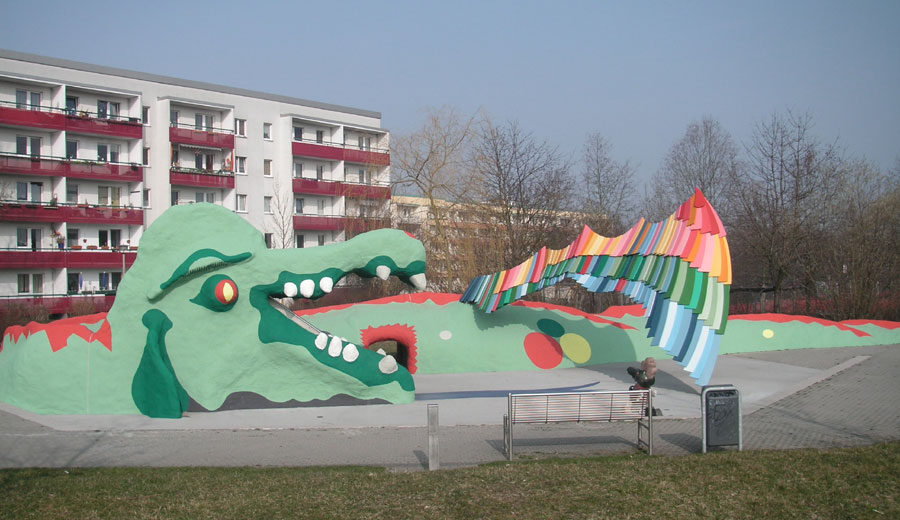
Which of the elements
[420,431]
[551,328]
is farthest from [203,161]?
[420,431]

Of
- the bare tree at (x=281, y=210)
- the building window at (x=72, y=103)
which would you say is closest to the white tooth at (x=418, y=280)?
the bare tree at (x=281, y=210)

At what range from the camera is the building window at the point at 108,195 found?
121 feet

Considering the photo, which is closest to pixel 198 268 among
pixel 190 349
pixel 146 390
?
pixel 190 349

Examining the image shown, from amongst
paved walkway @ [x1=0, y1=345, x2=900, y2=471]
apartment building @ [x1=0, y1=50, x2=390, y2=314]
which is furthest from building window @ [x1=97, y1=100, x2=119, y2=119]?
paved walkway @ [x1=0, y1=345, x2=900, y2=471]

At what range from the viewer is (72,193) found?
36.2m

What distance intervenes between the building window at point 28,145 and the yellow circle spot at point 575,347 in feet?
87.1

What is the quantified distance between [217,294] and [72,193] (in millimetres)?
26474

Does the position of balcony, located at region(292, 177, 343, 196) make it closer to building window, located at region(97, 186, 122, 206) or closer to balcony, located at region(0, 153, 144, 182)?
balcony, located at region(0, 153, 144, 182)

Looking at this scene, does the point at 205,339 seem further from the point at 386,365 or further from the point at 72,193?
the point at 72,193

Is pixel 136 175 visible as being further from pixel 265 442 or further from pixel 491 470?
pixel 491 470

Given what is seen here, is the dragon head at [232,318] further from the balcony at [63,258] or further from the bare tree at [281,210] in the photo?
the bare tree at [281,210]

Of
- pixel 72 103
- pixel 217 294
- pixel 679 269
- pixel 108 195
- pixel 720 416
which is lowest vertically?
pixel 720 416

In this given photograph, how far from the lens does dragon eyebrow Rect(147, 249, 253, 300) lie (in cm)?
1372

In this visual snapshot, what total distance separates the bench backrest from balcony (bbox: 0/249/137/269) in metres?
28.5
